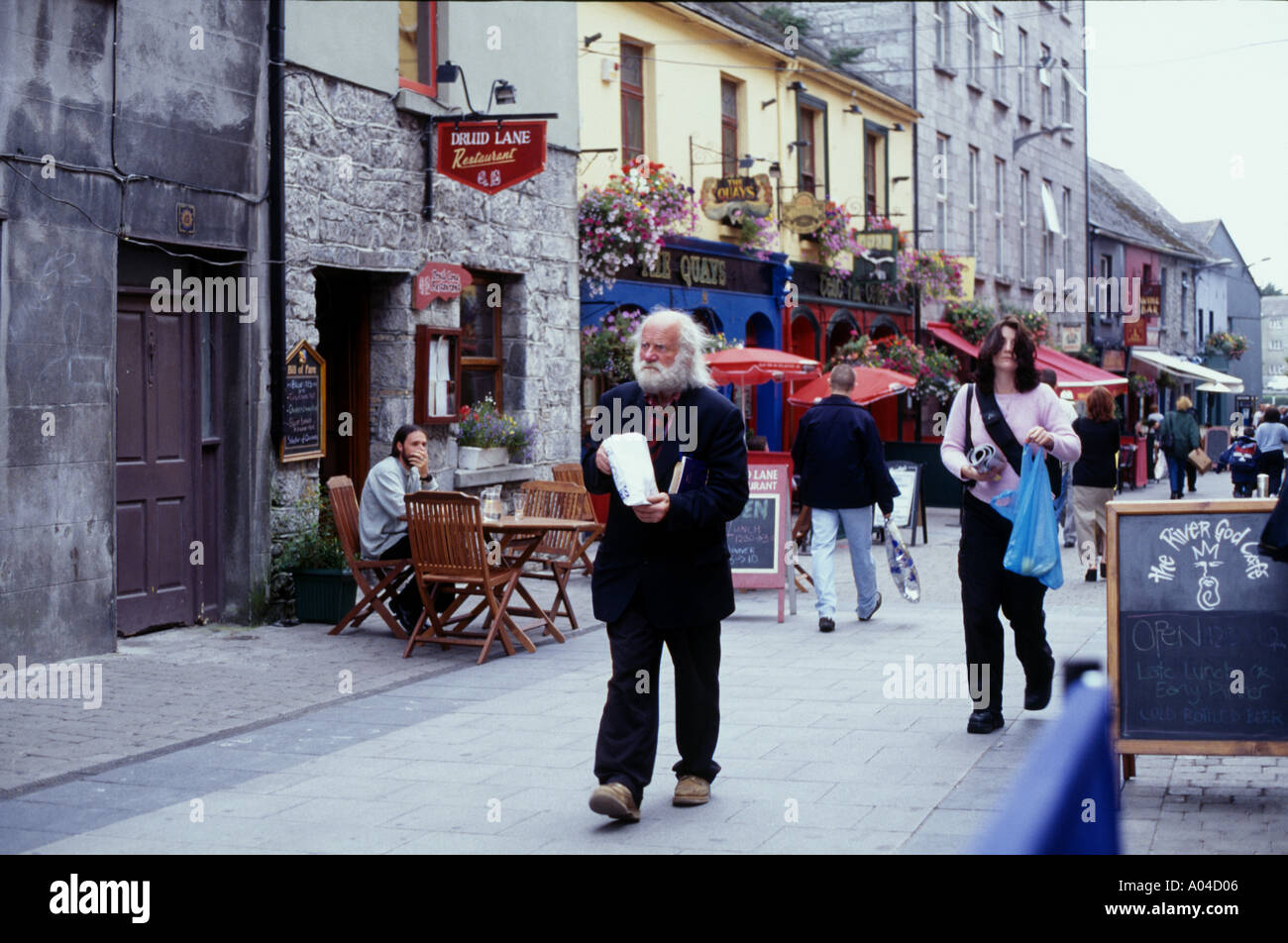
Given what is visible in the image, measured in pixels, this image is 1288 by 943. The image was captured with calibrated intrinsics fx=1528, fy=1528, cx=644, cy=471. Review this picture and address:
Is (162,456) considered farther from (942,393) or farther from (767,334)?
(942,393)

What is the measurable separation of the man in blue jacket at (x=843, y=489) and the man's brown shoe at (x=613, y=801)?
527 cm

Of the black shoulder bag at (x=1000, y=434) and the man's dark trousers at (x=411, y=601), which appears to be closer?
the black shoulder bag at (x=1000, y=434)

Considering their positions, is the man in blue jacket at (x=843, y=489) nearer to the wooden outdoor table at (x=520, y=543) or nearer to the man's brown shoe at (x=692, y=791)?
the wooden outdoor table at (x=520, y=543)

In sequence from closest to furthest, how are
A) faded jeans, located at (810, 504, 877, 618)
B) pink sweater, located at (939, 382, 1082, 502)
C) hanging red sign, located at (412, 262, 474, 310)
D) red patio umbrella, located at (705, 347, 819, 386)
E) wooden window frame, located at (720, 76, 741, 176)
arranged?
pink sweater, located at (939, 382, 1082, 502) < faded jeans, located at (810, 504, 877, 618) < hanging red sign, located at (412, 262, 474, 310) < red patio umbrella, located at (705, 347, 819, 386) < wooden window frame, located at (720, 76, 741, 176)

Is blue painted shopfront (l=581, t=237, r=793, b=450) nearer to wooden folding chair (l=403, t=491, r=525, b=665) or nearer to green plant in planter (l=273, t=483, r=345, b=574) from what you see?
green plant in planter (l=273, t=483, r=345, b=574)

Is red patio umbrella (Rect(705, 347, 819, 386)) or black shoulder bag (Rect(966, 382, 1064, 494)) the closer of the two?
black shoulder bag (Rect(966, 382, 1064, 494))

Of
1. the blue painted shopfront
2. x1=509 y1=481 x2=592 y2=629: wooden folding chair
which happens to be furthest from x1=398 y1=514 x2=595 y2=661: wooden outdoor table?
the blue painted shopfront

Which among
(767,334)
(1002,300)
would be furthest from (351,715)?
(1002,300)

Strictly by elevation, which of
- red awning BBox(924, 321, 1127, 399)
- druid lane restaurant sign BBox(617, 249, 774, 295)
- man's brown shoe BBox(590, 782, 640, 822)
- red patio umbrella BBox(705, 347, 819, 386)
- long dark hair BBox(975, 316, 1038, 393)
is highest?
druid lane restaurant sign BBox(617, 249, 774, 295)

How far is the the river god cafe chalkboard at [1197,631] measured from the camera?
5668 millimetres

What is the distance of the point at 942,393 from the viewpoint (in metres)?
23.0

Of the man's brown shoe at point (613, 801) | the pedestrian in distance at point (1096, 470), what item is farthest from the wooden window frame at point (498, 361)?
the man's brown shoe at point (613, 801)

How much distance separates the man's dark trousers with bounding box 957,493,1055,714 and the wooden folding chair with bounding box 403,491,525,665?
3252 millimetres

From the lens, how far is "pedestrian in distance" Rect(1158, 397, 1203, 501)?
24188 millimetres
